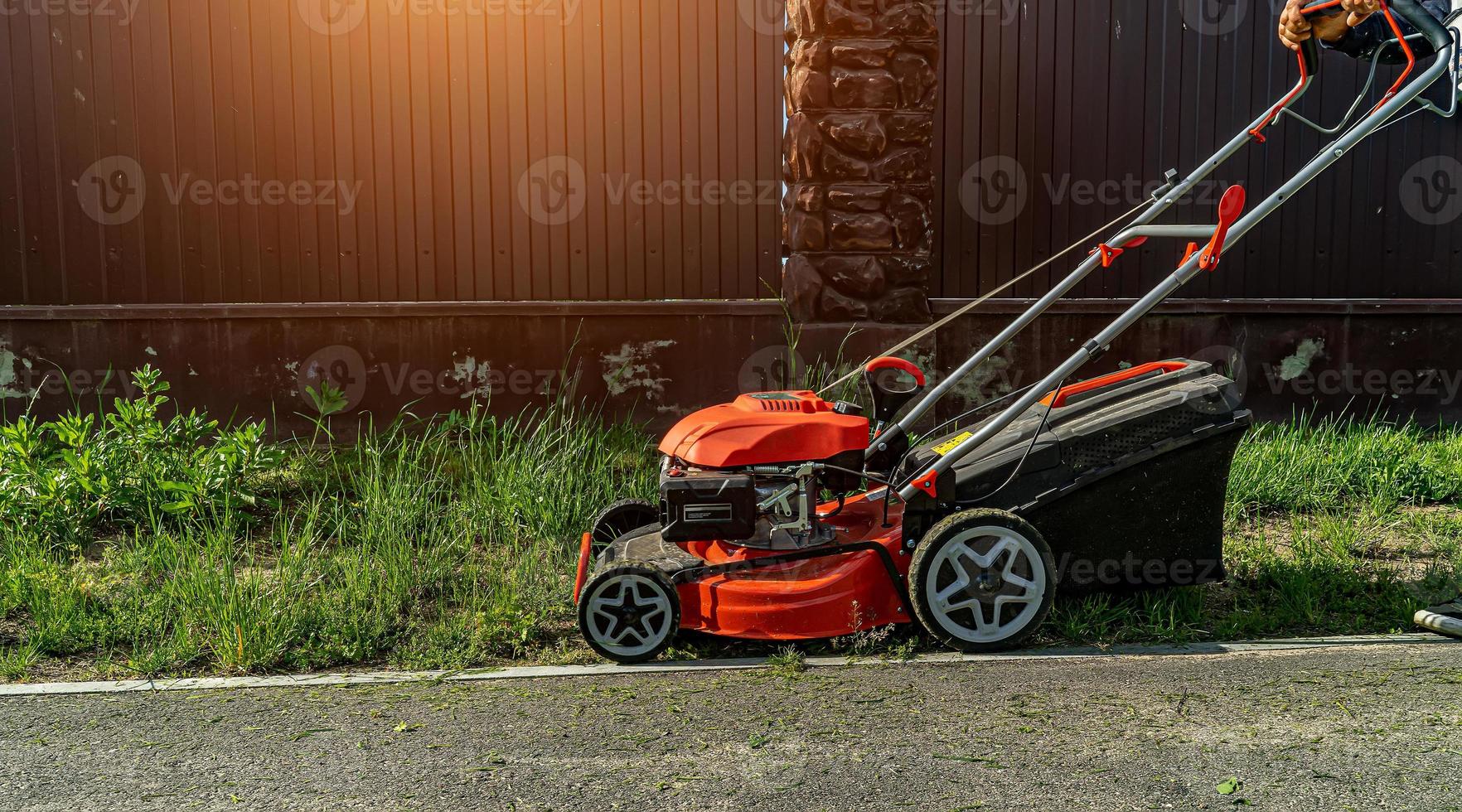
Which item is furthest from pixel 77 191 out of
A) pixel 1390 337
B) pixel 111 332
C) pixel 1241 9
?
pixel 1390 337

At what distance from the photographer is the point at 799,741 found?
3080mm

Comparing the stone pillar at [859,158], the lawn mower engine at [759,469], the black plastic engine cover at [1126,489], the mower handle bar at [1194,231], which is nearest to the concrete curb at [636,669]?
the black plastic engine cover at [1126,489]

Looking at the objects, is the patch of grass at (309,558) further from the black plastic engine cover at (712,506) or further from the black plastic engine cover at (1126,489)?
the black plastic engine cover at (1126,489)

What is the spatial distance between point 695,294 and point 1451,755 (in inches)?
209

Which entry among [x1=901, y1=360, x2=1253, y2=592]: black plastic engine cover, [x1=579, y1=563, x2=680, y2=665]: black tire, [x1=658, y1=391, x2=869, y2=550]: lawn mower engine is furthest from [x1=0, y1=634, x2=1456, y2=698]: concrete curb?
[x1=658, y1=391, x2=869, y2=550]: lawn mower engine

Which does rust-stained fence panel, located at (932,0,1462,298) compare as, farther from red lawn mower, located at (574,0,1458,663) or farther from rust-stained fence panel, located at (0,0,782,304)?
red lawn mower, located at (574,0,1458,663)

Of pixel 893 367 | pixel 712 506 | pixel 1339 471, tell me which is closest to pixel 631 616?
pixel 712 506

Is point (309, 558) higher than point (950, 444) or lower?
lower

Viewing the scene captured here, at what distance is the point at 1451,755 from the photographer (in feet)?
9.62

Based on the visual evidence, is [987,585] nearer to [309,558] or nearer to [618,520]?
[618,520]

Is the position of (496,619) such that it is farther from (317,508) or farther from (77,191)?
(77,191)

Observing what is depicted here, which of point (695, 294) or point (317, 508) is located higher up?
point (695, 294)

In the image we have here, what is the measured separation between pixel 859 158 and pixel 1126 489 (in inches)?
131

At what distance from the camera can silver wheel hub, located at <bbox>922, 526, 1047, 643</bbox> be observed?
12.5 ft
